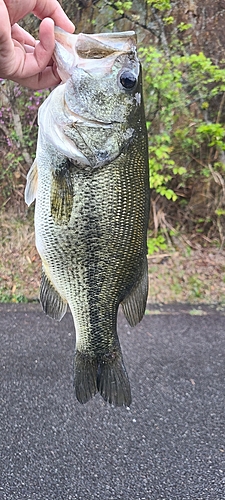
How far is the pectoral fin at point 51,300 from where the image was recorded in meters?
1.51

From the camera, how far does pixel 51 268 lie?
1.47 meters

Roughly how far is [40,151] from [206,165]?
13.1 feet

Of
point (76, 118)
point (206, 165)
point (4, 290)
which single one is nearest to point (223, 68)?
point (206, 165)

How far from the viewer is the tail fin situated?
1557 millimetres

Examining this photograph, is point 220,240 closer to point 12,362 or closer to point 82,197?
point 12,362

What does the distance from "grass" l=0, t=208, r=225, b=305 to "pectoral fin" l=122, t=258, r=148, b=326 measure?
2823 millimetres

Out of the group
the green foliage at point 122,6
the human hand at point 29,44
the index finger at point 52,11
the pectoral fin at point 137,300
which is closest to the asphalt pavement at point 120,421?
the pectoral fin at point 137,300

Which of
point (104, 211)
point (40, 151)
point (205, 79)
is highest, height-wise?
point (40, 151)

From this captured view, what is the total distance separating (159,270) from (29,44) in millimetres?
3257

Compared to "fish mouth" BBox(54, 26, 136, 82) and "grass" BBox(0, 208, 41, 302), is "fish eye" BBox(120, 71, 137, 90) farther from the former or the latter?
"grass" BBox(0, 208, 41, 302)

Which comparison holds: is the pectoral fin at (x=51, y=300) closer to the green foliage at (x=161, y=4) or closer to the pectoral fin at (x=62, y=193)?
the pectoral fin at (x=62, y=193)

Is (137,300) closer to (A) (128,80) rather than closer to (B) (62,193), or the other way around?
(B) (62,193)

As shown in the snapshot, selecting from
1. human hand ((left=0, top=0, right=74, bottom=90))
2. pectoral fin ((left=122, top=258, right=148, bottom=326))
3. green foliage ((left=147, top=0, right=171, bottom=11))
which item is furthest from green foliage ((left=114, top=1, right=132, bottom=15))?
pectoral fin ((left=122, top=258, right=148, bottom=326))

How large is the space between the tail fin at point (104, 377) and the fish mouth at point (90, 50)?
99cm
